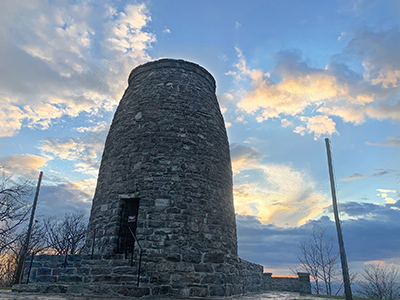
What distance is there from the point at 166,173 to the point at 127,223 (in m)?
1.93

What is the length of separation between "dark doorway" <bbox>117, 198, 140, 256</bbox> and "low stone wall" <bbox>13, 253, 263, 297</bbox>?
57cm

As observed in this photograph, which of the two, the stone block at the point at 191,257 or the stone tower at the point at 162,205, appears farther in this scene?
the stone block at the point at 191,257

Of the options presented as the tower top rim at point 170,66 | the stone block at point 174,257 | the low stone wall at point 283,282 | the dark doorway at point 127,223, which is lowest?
the low stone wall at point 283,282

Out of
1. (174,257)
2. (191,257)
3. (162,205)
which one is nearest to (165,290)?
(174,257)

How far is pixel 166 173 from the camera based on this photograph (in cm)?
Answer: 862

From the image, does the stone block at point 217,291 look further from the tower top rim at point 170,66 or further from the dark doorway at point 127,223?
the tower top rim at point 170,66

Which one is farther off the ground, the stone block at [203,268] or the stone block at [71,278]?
the stone block at [203,268]

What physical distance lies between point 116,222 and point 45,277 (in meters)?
2.16

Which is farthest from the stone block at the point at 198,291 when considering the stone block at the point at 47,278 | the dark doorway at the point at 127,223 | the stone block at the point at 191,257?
the stone block at the point at 47,278

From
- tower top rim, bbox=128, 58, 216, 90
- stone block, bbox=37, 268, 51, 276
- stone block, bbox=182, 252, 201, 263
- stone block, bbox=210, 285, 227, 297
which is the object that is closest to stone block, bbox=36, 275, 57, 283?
stone block, bbox=37, 268, 51, 276

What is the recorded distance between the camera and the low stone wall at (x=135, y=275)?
21.3ft

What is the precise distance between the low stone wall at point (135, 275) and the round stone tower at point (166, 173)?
0.32 meters

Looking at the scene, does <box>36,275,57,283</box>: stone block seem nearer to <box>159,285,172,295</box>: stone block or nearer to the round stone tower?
the round stone tower

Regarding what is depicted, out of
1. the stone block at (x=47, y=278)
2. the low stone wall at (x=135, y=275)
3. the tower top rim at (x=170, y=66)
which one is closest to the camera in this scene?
the low stone wall at (x=135, y=275)
